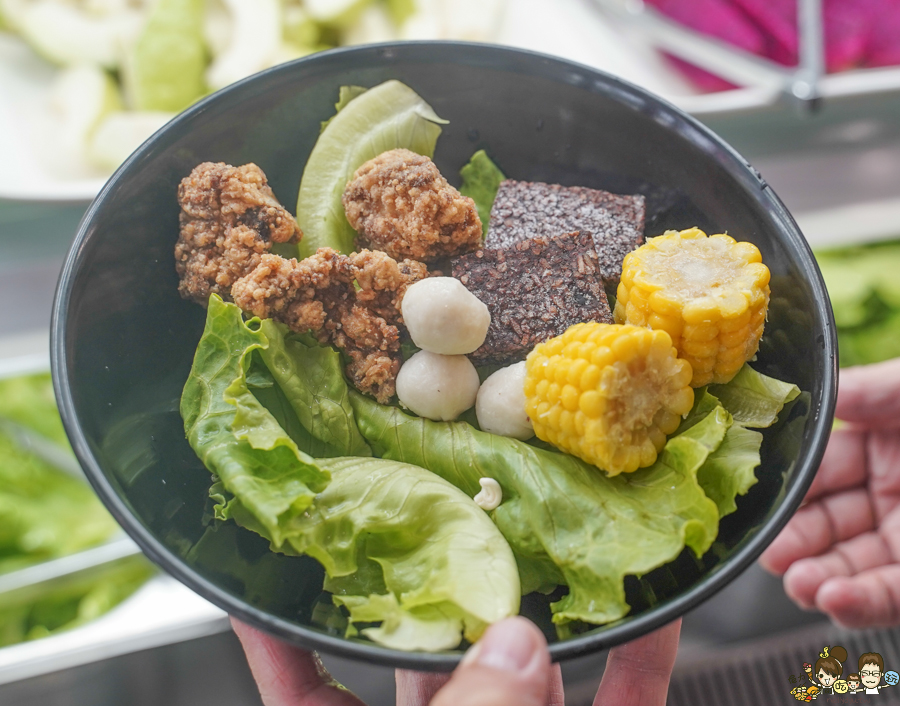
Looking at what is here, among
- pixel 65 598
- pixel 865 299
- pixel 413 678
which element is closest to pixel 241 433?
pixel 413 678

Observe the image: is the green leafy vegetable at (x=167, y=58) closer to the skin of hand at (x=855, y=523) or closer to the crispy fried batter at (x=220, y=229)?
the crispy fried batter at (x=220, y=229)

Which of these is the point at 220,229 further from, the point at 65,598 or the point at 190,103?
the point at 65,598

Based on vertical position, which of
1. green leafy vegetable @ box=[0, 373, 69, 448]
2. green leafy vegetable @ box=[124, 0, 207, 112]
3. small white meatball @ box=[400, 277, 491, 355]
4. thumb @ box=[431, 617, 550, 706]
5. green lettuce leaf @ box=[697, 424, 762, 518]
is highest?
green leafy vegetable @ box=[124, 0, 207, 112]

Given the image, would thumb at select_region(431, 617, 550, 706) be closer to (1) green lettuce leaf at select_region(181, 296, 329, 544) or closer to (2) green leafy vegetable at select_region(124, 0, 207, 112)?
(1) green lettuce leaf at select_region(181, 296, 329, 544)

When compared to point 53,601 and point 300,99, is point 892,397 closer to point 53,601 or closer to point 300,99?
point 300,99

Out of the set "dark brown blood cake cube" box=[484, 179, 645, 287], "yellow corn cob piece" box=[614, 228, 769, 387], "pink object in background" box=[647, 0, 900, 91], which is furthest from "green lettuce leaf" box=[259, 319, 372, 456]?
"pink object in background" box=[647, 0, 900, 91]

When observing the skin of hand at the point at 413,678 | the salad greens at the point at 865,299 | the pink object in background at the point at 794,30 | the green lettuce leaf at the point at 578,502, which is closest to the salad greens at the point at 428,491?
the green lettuce leaf at the point at 578,502

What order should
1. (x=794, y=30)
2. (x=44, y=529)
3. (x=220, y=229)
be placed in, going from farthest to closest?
(x=794, y=30) → (x=44, y=529) → (x=220, y=229)
